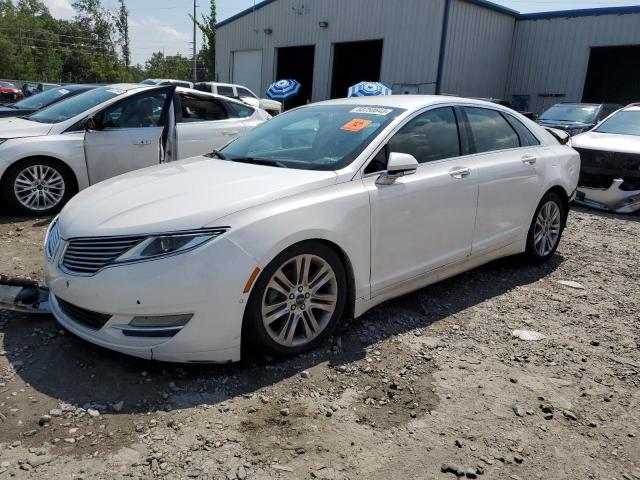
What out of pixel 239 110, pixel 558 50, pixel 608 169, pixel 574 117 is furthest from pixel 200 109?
pixel 558 50

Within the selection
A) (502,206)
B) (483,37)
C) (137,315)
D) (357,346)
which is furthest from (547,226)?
(483,37)

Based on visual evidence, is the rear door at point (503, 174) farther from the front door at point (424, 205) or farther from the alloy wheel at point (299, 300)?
the alloy wheel at point (299, 300)

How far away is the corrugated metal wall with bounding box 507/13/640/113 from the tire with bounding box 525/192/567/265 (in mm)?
16849

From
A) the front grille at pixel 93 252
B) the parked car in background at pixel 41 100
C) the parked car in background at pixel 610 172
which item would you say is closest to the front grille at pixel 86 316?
the front grille at pixel 93 252

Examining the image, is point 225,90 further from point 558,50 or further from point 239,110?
point 239,110

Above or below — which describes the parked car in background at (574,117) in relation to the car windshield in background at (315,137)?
above

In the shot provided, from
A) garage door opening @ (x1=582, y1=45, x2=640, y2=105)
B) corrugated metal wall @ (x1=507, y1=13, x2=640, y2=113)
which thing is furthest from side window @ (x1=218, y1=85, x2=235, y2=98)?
garage door opening @ (x1=582, y1=45, x2=640, y2=105)

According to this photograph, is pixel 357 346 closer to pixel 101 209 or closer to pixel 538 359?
pixel 538 359

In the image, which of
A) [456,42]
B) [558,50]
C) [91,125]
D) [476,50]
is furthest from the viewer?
[558,50]

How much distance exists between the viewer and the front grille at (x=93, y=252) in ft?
9.14

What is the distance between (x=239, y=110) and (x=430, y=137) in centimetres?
435

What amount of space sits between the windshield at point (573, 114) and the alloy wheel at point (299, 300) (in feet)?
39.9

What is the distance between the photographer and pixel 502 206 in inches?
173

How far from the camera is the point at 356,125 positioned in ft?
12.3
